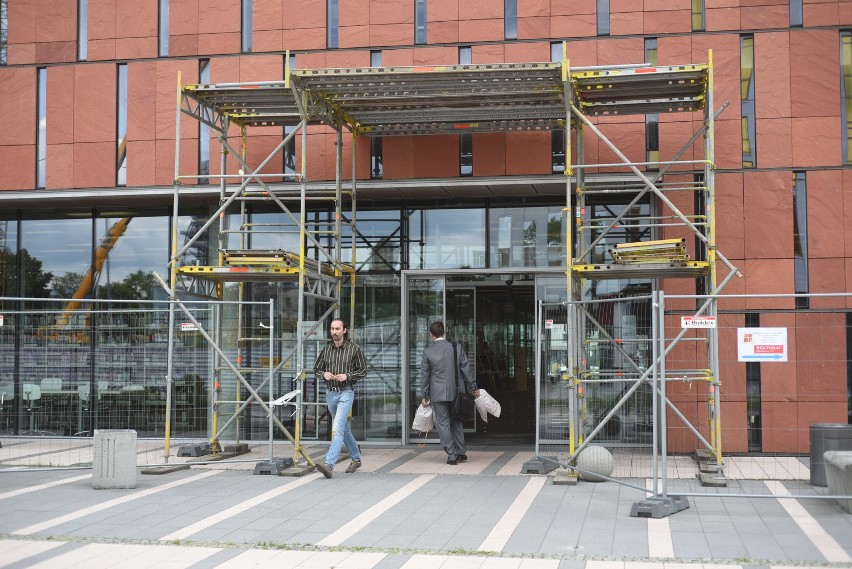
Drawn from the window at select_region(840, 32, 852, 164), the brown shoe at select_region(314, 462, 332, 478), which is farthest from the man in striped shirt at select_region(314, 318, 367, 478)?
the window at select_region(840, 32, 852, 164)

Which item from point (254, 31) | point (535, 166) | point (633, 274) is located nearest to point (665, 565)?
point (633, 274)

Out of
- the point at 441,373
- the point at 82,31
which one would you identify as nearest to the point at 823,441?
the point at 441,373

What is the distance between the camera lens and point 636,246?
11.8m

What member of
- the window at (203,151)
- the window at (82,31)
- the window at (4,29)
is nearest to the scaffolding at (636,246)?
the window at (203,151)

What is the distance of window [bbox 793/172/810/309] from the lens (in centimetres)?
1383

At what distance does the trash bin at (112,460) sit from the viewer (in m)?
10.9

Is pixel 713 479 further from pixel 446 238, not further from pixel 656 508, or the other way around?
pixel 446 238

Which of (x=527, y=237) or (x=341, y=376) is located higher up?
(x=527, y=237)

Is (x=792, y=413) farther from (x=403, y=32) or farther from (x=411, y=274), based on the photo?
(x=403, y=32)

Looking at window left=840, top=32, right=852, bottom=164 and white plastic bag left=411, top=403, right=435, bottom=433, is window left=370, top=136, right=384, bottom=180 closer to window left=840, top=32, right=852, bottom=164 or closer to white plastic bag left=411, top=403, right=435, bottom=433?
white plastic bag left=411, top=403, right=435, bottom=433

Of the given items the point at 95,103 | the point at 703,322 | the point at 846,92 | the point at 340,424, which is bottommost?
the point at 340,424

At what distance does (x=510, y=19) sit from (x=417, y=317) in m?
4.83

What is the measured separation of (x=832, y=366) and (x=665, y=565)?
3.67 meters

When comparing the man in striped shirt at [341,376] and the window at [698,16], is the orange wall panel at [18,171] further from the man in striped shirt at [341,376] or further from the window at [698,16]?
the window at [698,16]
